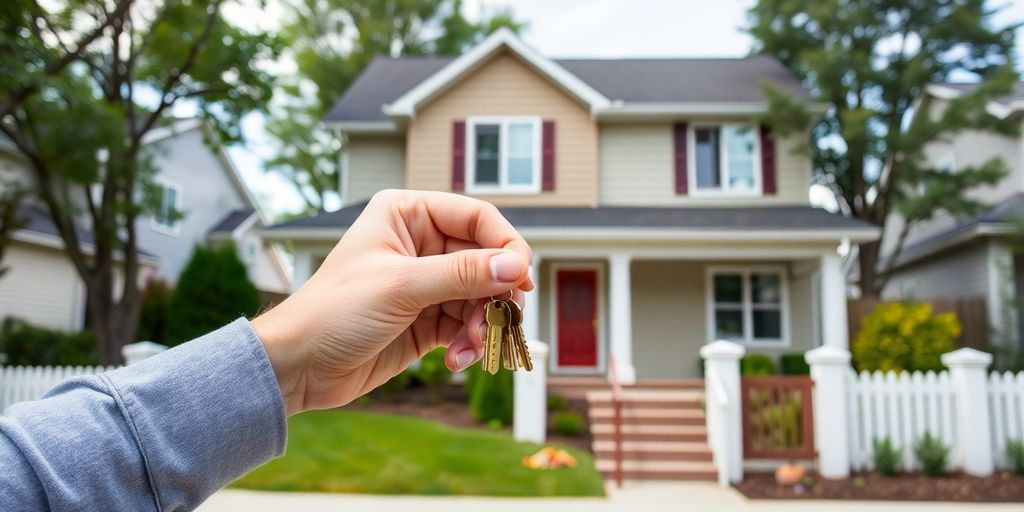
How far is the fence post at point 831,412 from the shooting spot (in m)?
8.12

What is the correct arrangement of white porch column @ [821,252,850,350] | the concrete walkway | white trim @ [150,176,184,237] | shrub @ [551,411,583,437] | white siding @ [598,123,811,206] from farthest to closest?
white trim @ [150,176,184,237]
white siding @ [598,123,811,206]
white porch column @ [821,252,850,350]
shrub @ [551,411,583,437]
the concrete walkway

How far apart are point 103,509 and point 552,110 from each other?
1317 cm

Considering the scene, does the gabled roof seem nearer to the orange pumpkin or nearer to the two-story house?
the two-story house

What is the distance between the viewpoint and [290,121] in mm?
24844

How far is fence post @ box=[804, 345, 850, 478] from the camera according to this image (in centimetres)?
812

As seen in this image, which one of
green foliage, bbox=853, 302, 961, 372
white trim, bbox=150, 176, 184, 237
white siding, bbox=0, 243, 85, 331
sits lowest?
green foliage, bbox=853, 302, 961, 372

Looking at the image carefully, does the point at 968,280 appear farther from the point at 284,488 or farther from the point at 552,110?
the point at 284,488

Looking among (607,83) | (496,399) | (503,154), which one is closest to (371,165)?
(503,154)

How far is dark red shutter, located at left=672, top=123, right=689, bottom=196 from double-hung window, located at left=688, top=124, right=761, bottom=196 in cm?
16

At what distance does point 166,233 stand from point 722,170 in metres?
14.8

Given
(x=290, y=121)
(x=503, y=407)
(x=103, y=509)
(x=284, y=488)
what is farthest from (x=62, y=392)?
(x=290, y=121)

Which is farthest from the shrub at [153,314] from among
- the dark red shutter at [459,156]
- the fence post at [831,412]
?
the fence post at [831,412]

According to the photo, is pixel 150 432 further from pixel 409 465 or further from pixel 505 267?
pixel 409 465

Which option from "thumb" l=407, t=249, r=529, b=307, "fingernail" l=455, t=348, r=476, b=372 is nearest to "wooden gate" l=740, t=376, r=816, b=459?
"fingernail" l=455, t=348, r=476, b=372
